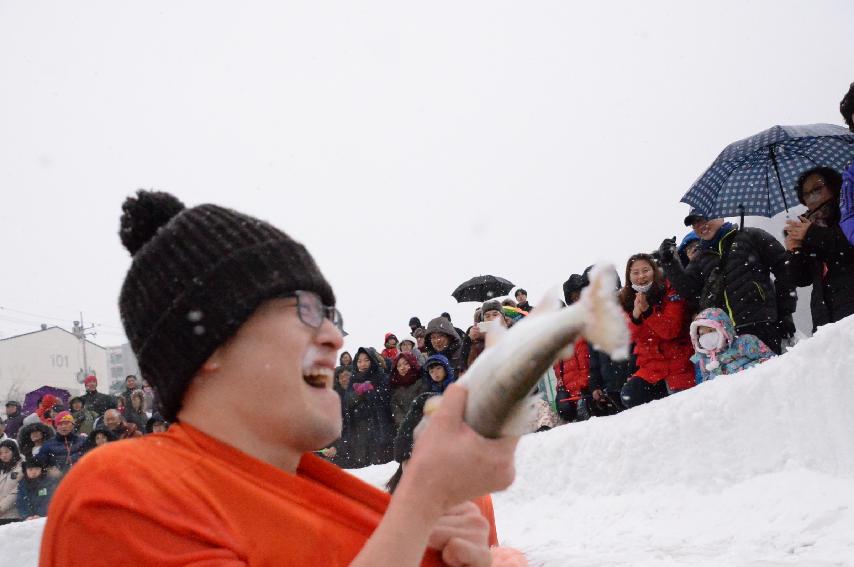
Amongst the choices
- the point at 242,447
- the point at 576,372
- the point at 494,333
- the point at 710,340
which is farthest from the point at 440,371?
the point at 494,333

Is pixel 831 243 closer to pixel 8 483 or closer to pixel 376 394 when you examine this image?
pixel 376 394

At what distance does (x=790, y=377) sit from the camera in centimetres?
538

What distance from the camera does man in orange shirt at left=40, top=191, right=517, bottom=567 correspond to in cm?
117

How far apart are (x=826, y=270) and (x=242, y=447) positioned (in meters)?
5.16

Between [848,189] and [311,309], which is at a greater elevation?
[848,189]

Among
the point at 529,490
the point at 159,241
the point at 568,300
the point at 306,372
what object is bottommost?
the point at 529,490

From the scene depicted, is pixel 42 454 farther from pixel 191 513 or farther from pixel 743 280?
pixel 191 513

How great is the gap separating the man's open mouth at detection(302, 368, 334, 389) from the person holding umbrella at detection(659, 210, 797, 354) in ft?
16.9

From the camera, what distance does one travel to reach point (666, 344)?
6.75 metres

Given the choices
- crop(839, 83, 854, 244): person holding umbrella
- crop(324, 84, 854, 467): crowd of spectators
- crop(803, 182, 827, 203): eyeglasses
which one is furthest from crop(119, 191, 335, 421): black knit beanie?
crop(803, 182, 827, 203): eyeglasses

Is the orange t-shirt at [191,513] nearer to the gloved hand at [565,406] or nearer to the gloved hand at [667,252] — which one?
the gloved hand at [667,252]

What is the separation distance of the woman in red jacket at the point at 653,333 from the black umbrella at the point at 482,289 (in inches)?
172

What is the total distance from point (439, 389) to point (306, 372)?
684cm

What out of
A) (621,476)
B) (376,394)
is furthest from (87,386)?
(621,476)
